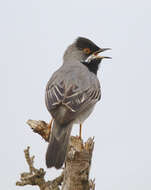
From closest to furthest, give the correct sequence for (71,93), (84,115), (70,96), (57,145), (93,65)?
(57,145) < (70,96) < (71,93) < (84,115) < (93,65)

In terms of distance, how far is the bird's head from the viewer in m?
9.92

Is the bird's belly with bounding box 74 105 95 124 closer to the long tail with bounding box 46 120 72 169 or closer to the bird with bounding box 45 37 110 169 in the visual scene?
the bird with bounding box 45 37 110 169

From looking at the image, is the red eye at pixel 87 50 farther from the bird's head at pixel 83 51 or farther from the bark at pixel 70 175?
the bark at pixel 70 175

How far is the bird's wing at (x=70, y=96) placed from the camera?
769 centimetres

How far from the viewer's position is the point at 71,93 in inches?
316

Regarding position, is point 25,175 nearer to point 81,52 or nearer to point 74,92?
point 74,92

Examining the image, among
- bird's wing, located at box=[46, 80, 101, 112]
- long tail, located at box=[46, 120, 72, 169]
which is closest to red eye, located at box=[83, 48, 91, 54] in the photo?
bird's wing, located at box=[46, 80, 101, 112]

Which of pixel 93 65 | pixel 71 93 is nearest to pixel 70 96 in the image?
pixel 71 93

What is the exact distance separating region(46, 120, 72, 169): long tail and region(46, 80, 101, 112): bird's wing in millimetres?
353

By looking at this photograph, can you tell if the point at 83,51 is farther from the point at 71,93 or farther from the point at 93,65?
the point at 71,93

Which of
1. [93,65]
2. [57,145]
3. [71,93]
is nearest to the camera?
[57,145]

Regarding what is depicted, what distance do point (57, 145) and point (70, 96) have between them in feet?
3.46

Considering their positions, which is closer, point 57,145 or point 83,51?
point 57,145

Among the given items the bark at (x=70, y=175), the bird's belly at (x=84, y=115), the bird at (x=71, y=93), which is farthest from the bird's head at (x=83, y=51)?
the bark at (x=70, y=175)
